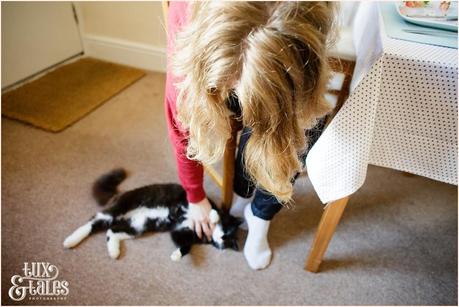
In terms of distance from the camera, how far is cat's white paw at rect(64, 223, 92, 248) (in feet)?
3.00

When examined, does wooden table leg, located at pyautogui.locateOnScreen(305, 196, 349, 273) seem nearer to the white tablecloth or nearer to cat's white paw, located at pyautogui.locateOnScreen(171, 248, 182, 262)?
the white tablecloth

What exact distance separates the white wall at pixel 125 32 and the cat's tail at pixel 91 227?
1.09 meters

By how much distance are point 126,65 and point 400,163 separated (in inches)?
64.7

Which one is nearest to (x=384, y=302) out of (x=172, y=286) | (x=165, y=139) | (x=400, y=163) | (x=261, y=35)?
(x=400, y=163)

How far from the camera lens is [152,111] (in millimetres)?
1469

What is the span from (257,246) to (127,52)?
4.66ft

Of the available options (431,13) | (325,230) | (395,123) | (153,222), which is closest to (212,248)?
(153,222)

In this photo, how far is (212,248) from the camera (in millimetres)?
946

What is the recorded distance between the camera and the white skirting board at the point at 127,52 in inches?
68.4

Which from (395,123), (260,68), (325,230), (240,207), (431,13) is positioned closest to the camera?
(260,68)

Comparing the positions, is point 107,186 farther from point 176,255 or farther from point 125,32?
point 125,32

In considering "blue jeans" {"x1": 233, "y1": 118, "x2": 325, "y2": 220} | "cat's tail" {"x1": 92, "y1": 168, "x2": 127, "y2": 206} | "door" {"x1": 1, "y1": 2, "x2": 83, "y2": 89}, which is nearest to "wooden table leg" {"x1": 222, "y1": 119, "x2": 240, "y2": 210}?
"blue jeans" {"x1": 233, "y1": 118, "x2": 325, "y2": 220}

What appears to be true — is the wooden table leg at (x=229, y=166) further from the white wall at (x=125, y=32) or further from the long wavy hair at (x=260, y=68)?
the white wall at (x=125, y=32)

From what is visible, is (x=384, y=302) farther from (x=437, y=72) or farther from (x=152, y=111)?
(x=152, y=111)
